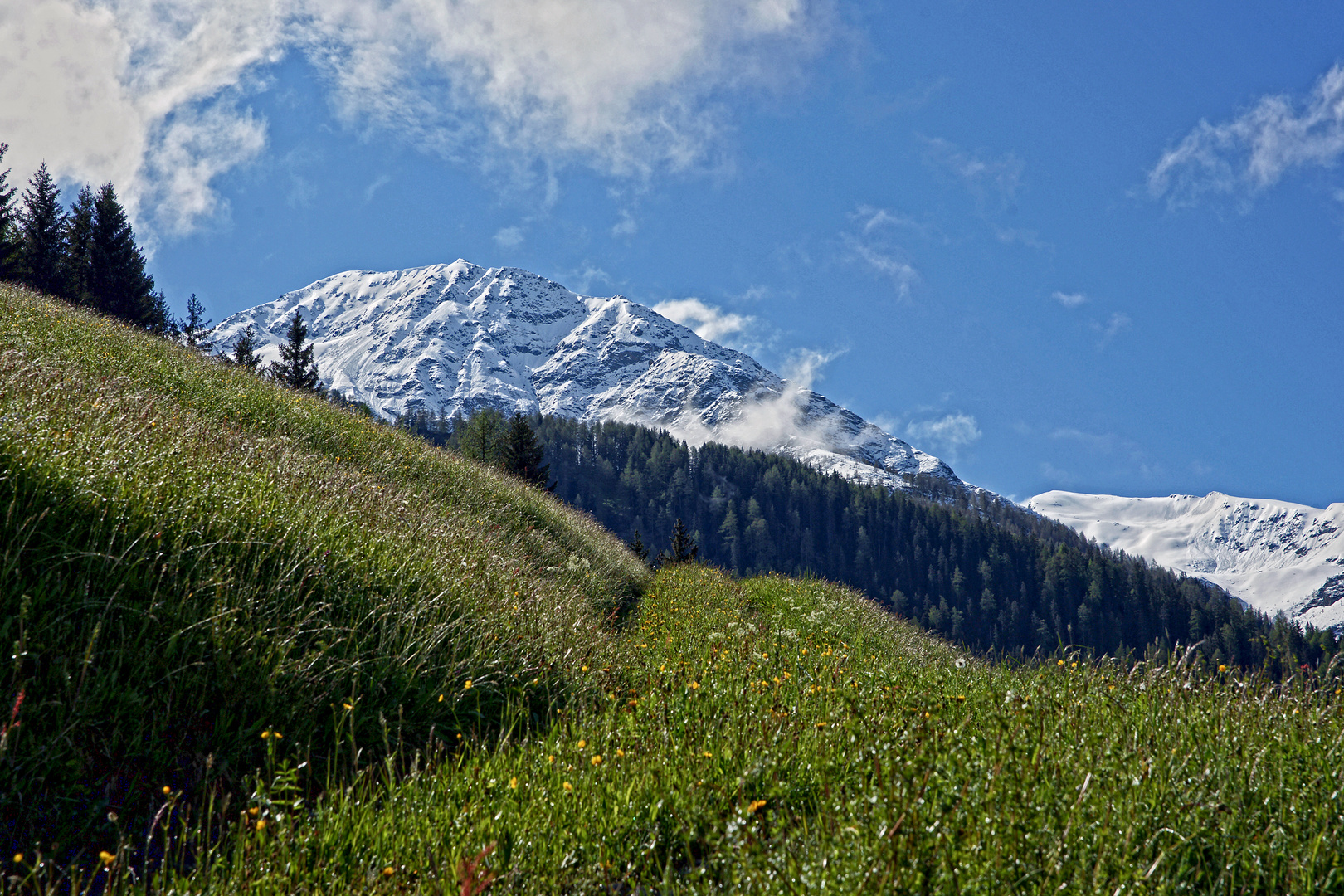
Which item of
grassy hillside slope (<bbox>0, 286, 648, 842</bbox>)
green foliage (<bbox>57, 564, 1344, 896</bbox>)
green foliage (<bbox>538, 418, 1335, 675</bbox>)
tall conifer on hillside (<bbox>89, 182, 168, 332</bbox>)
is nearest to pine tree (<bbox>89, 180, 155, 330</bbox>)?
tall conifer on hillside (<bbox>89, 182, 168, 332</bbox>)

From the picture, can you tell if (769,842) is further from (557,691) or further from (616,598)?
(616,598)

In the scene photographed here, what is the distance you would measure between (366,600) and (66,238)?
5057 cm

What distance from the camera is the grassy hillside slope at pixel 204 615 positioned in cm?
361

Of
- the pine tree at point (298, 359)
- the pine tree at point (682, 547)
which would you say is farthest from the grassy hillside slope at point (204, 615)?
the pine tree at point (298, 359)

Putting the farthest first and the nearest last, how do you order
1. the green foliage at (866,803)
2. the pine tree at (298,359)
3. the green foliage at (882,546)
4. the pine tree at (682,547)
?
the green foliage at (882,546) < the pine tree at (298,359) < the pine tree at (682,547) < the green foliage at (866,803)

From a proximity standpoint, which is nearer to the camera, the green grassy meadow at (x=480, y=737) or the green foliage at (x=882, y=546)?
the green grassy meadow at (x=480, y=737)

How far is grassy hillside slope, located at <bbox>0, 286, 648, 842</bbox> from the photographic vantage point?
361 centimetres

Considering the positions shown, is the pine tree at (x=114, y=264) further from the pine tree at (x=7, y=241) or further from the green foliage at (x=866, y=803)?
the green foliage at (x=866, y=803)

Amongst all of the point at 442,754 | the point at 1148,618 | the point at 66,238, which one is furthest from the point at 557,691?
the point at 1148,618

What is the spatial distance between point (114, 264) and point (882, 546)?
170420 millimetres

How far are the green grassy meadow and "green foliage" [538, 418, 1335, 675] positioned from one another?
495ft

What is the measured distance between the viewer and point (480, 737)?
4.75m

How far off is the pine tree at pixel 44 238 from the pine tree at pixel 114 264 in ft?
5.98

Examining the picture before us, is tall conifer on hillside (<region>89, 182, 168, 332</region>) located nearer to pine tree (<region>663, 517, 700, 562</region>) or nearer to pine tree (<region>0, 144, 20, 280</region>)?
pine tree (<region>0, 144, 20, 280</region>)
